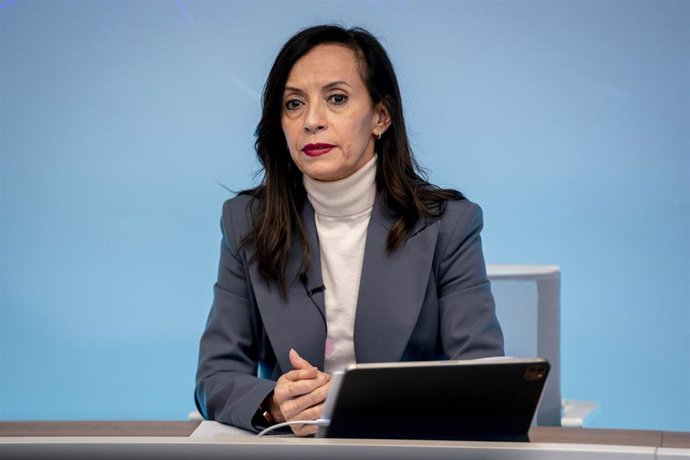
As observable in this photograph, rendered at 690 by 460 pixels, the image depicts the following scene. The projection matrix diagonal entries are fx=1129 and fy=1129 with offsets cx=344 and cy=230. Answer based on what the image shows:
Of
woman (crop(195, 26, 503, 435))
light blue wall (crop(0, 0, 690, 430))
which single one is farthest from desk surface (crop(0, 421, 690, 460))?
light blue wall (crop(0, 0, 690, 430))

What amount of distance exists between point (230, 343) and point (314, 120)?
0.48 metres

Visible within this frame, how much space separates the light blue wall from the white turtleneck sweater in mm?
2263

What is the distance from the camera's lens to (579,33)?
186 inches

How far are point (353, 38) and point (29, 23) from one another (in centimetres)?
301

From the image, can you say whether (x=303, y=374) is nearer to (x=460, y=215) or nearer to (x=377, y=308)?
(x=377, y=308)

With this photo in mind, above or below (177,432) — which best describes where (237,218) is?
above

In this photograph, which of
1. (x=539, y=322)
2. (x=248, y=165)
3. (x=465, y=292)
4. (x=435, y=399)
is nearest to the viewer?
(x=435, y=399)

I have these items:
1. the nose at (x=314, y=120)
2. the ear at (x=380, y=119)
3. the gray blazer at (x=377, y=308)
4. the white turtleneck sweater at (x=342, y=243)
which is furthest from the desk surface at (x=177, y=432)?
the ear at (x=380, y=119)

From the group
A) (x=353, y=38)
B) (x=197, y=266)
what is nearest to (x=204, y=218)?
(x=197, y=266)

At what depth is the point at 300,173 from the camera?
8.07 feet

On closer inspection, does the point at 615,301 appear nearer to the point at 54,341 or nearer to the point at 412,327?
the point at 54,341

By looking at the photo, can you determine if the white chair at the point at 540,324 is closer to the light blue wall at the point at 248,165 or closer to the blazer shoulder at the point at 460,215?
the blazer shoulder at the point at 460,215

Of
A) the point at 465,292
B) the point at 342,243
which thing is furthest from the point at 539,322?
the point at 342,243

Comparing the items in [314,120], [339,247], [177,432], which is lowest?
[177,432]
